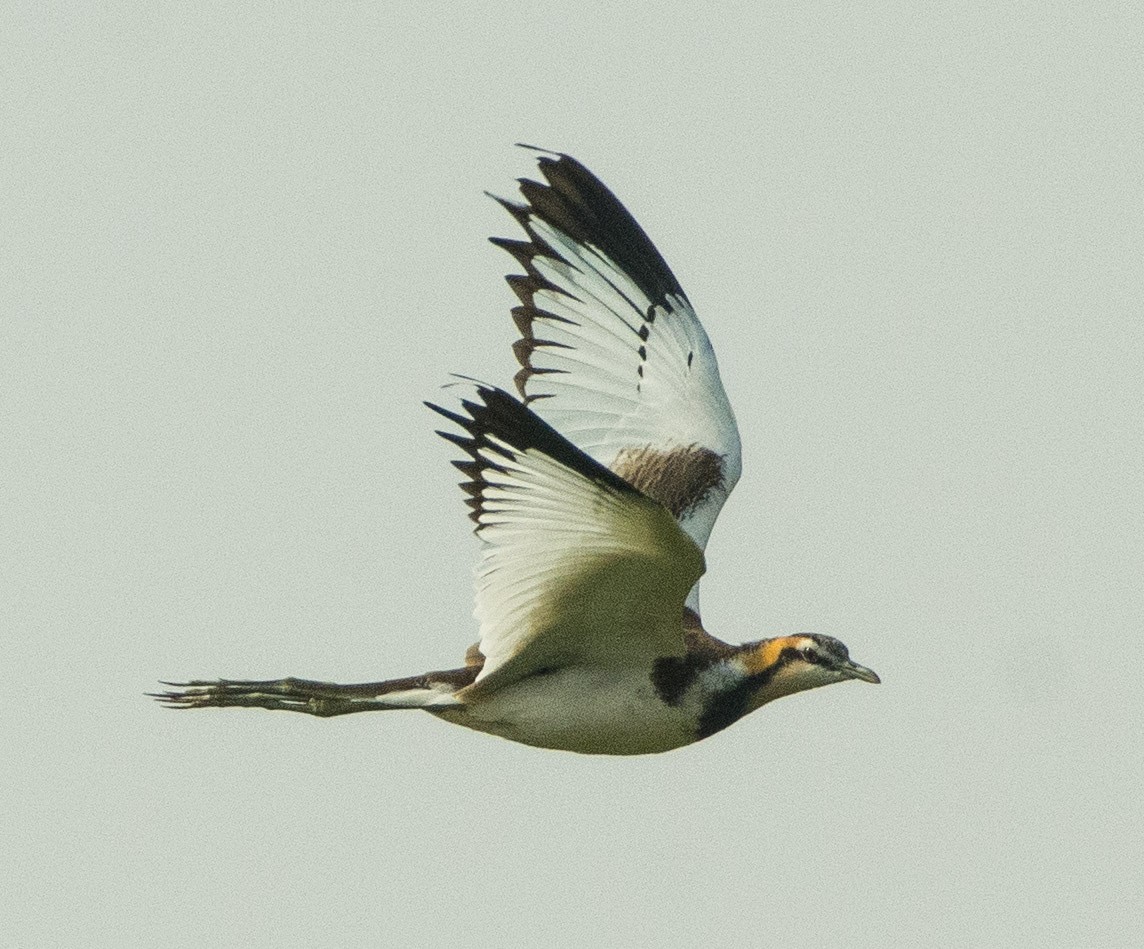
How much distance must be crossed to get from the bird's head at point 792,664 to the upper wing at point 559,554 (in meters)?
0.53

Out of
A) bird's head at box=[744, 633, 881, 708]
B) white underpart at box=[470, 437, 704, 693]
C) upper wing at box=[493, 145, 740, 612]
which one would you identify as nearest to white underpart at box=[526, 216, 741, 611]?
upper wing at box=[493, 145, 740, 612]

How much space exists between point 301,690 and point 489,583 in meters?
1.47

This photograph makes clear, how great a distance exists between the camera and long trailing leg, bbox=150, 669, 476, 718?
1088 cm

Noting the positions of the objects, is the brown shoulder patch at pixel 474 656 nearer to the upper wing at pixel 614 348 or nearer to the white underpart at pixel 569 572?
the white underpart at pixel 569 572

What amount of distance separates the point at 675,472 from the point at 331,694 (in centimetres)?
283

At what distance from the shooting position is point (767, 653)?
11008mm

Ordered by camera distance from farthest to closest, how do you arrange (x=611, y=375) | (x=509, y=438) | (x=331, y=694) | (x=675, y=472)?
(x=611, y=375) → (x=675, y=472) → (x=331, y=694) → (x=509, y=438)

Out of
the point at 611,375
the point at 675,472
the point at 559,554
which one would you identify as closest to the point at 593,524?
the point at 559,554

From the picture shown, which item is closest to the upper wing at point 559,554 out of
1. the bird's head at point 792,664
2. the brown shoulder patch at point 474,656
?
the brown shoulder patch at point 474,656

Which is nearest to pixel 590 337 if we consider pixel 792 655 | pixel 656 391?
pixel 656 391

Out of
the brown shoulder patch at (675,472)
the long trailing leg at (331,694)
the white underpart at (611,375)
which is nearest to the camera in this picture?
the long trailing leg at (331,694)

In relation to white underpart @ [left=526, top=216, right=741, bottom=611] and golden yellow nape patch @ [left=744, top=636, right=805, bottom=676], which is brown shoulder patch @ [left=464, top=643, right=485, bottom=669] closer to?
golden yellow nape patch @ [left=744, top=636, right=805, bottom=676]

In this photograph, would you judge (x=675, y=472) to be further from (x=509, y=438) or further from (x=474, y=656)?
(x=509, y=438)

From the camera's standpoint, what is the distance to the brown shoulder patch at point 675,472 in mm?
12312
